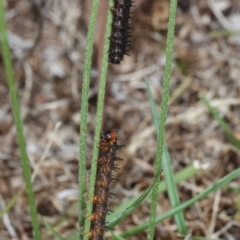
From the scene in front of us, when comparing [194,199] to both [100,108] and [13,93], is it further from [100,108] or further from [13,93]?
[13,93]

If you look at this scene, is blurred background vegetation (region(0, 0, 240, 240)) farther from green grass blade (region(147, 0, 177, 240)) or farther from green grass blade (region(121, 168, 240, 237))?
green grass blade (region(147, 0, 177, 240))

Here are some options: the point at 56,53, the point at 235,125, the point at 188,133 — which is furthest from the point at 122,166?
the point at 56,53

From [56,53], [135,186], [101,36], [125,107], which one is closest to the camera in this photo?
[135,186]

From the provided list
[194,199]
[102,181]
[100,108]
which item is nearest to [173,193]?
[194,199]

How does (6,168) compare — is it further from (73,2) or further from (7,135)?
(73,2)

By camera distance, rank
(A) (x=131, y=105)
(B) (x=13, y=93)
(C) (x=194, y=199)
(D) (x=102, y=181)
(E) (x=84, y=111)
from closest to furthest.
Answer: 1. (B) (x=13, y=93)
2. (E) (x=84, y=111)
3. (D) (x=102, y=181)
4. (C) (x=194, y=199)
5. (A) (x=131, y=105)

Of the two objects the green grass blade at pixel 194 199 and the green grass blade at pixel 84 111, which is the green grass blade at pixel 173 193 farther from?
the green grass blade at pixel 84 111
